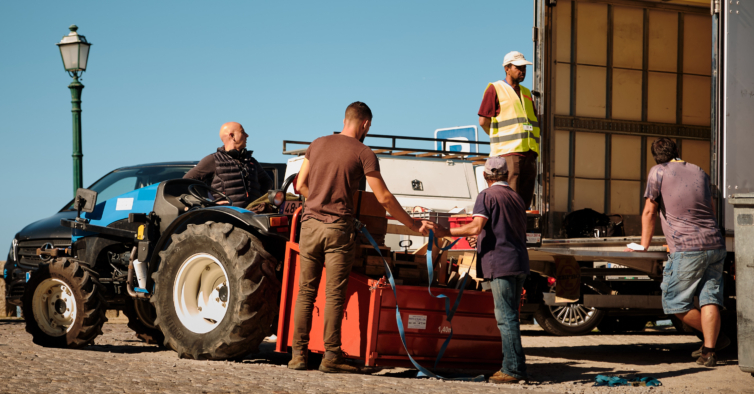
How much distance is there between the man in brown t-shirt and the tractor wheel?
267 cm

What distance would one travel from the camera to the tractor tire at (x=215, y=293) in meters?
6.00

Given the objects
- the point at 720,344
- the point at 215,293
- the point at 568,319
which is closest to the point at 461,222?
the point at 215,293

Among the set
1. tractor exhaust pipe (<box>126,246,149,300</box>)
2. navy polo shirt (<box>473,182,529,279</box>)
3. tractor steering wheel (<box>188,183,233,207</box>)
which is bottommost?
tractor exhaust pipe (<box>126,246,149,300</box>)

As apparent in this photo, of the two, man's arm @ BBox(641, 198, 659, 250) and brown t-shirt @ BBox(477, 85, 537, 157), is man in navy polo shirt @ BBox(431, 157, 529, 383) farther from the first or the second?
brown t-shirt @ BBox(477, 85, 537, 157)

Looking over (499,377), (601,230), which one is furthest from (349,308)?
(601,230)

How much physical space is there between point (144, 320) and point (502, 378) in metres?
3.77

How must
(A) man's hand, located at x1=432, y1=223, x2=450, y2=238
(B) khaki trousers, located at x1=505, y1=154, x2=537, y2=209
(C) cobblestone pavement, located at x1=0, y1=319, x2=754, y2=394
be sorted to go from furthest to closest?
(B) khaki trousers, located at x1=505, y1=154, x2=537, y2=209 → (A) man's hand, located at x1=432, y1=223, x2=450, y2=238 → (C) cobblestone pavement, located at x1=0, y1=319, x2=754, y2=394

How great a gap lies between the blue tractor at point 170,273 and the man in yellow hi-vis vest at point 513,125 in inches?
96.9

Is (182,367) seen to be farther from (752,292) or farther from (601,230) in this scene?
(601,230)

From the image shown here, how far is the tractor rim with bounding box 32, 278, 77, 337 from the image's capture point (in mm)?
7508

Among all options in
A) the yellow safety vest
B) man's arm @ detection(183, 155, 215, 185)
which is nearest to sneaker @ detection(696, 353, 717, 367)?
the yellow safety vest

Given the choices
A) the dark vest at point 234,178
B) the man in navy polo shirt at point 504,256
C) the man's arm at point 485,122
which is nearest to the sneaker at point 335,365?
the man in navy polo shirt at point 504,256

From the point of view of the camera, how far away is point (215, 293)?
655 cm

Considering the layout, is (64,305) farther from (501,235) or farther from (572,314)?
(572,314)
